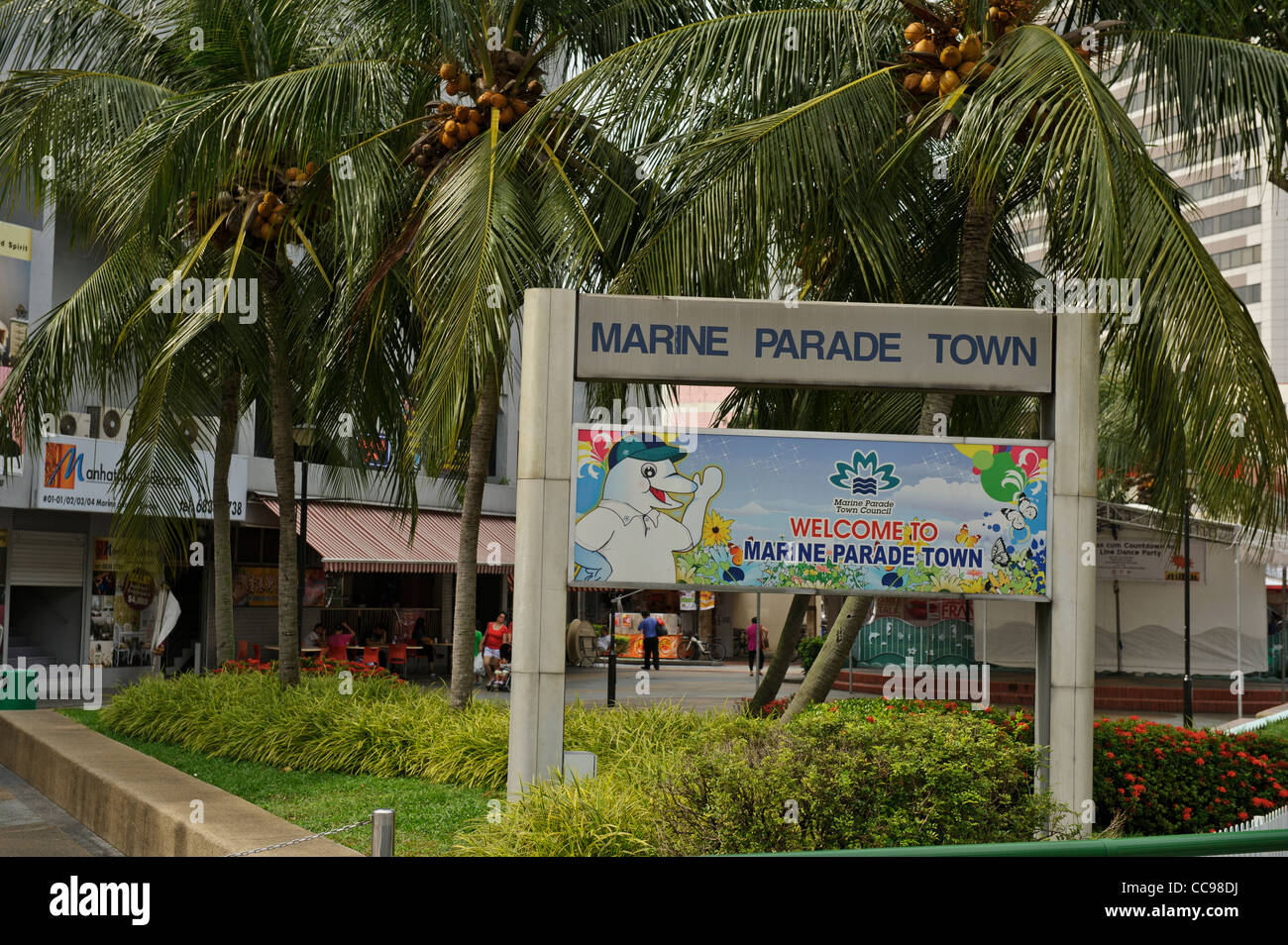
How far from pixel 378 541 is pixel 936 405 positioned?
1604cm

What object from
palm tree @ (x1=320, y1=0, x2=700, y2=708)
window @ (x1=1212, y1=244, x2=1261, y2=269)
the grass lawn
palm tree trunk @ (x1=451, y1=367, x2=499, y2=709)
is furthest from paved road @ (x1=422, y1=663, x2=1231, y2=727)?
window @ (x1=1212, y1=244, x2=1261, y2=269)

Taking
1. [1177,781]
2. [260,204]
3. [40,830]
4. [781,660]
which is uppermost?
[260,204]

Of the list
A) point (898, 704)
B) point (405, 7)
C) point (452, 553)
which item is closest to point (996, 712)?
point (898, 704)

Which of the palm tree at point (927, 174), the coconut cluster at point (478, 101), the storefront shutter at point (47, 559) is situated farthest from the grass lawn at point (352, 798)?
the storefront shutter at point (47, 559)

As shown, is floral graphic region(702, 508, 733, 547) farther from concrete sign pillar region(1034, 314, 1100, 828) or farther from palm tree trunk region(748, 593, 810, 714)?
palm tree trunk region(748, 593, 810, 714)

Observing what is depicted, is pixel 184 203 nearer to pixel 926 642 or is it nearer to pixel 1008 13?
pixel 1008 13

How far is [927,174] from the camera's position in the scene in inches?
426

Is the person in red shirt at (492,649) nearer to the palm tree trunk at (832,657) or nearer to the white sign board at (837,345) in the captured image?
the palm tree trunk at (832,657)

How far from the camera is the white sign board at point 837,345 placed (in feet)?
24.7

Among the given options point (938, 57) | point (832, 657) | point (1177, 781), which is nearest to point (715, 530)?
point (832, 657)

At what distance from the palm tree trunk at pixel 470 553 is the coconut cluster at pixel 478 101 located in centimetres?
244

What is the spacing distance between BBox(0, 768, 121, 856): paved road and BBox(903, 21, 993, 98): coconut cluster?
883 cm
